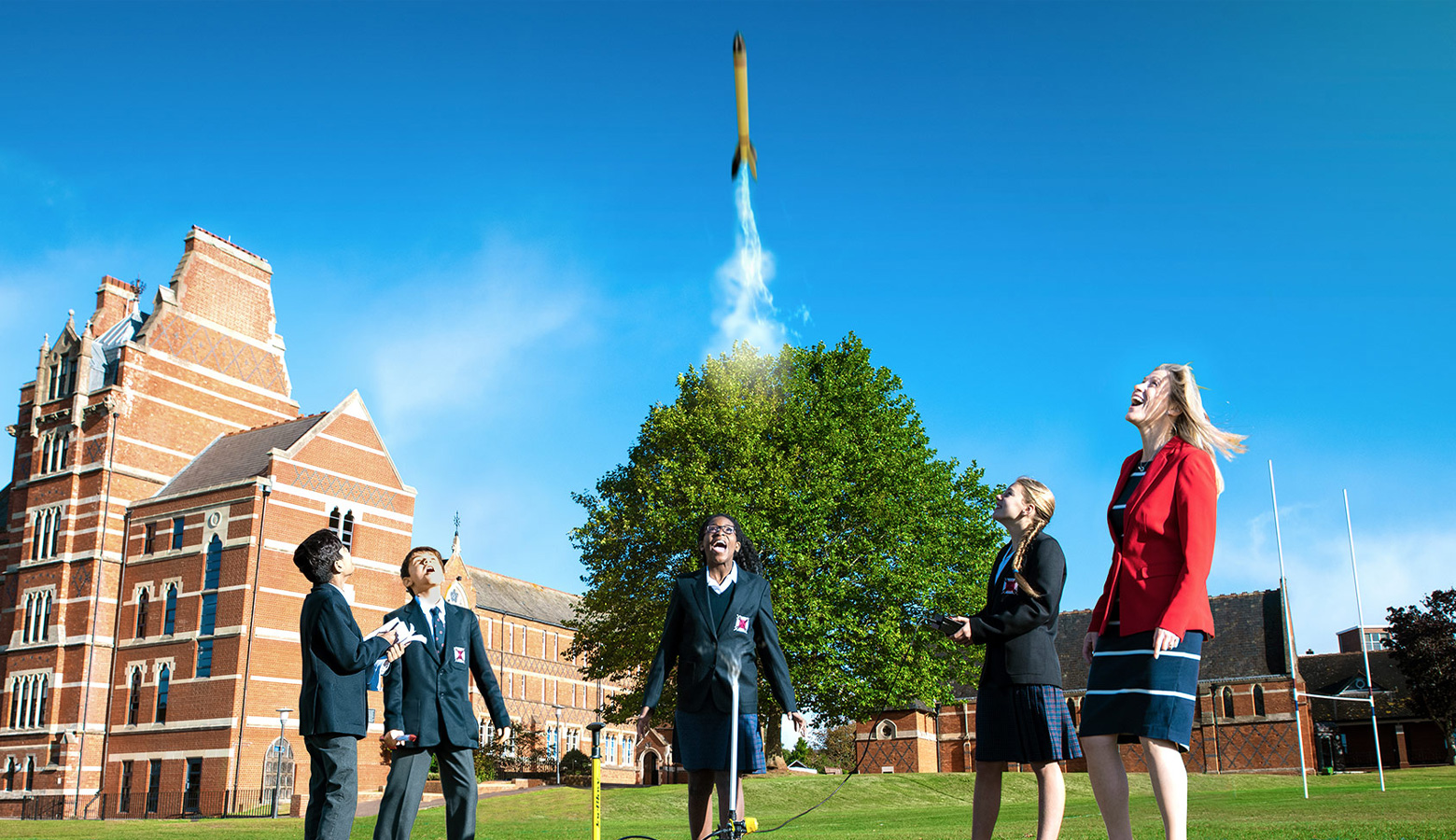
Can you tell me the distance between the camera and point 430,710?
7.81 meters

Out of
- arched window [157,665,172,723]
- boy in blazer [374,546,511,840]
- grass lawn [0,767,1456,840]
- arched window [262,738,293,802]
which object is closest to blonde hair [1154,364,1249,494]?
boy in blazer [374,546,511,840]

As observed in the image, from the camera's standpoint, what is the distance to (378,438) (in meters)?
48.9

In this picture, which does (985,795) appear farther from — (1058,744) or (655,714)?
(655,714)

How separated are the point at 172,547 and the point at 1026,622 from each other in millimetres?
46591

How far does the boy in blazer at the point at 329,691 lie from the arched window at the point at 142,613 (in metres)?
44.4

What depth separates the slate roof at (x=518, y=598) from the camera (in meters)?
73.2

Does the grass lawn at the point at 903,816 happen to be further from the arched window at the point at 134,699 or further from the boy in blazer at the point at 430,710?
the arched window at the point at 134,699

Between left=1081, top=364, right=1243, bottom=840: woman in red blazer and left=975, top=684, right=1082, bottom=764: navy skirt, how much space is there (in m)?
0.86

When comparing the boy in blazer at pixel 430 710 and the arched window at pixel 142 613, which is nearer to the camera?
the boy in blazer at pixel 430 710

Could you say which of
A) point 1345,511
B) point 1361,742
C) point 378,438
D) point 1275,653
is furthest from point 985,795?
point 1361,742

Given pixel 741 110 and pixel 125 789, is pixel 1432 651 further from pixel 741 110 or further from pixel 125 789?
pixel 125 789

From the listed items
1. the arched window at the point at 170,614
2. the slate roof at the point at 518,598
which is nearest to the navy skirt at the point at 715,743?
the arched window at the point at 170,614

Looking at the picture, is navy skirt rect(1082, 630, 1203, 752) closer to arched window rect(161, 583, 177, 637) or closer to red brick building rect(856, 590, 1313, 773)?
arched window rect(161, 583, 177, 637)

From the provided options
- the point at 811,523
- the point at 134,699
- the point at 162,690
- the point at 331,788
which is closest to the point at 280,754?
the point at 162,690
